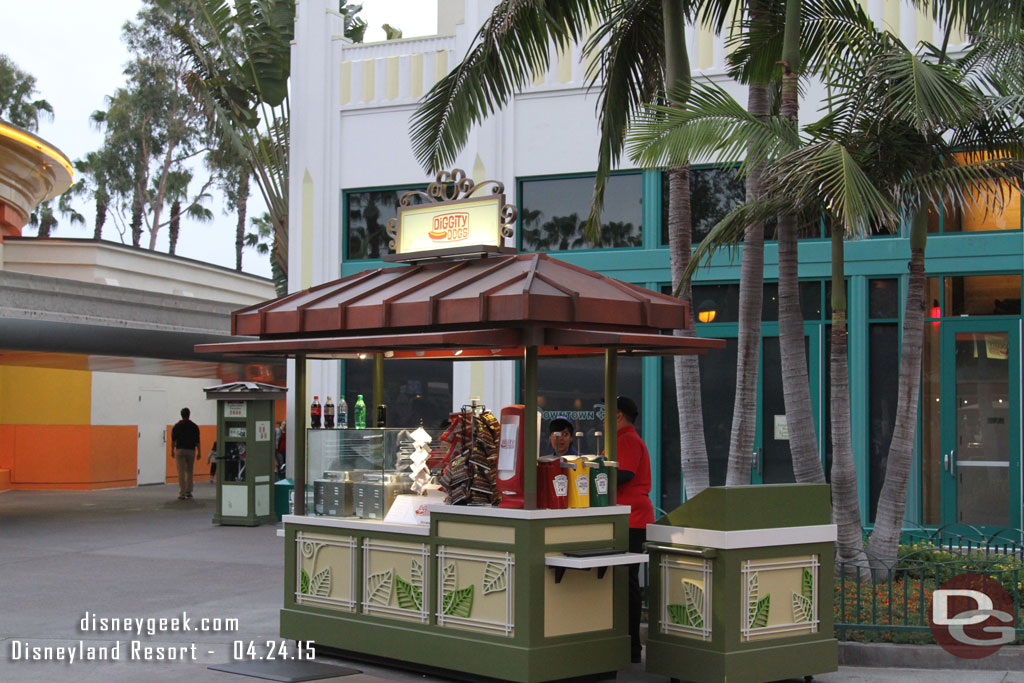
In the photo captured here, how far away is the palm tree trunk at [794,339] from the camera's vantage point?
10.3m

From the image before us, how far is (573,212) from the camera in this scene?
57.2 ft

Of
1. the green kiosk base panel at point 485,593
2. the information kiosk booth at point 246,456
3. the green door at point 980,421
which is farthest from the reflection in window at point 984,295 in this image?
the information kiosk booth at point 246,456

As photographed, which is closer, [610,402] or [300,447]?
[610,402]

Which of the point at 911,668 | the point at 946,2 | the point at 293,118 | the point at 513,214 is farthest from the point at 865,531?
the point at 293,118

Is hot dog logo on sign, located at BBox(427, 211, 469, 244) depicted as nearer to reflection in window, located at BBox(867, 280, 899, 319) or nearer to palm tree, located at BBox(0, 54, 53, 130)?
reflection in window, located at BBox(867, 280, 899, 319)

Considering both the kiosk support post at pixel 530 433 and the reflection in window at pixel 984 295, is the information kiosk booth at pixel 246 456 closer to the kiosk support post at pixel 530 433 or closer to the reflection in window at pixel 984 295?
the reflection in window at pixel 984 295

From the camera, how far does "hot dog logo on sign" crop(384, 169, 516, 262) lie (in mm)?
8914

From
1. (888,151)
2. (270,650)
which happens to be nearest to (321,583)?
(270,650)

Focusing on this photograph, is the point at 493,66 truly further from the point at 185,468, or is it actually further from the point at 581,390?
the point at 185,468

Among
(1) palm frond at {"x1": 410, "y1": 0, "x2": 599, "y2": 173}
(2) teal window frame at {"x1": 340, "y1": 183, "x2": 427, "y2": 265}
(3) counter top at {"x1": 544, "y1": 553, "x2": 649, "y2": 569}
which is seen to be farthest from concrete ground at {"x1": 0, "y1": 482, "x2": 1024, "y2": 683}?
(1) palm frond at {"x1": 410, "y1": 0, "x2": 599, "y2": 173}

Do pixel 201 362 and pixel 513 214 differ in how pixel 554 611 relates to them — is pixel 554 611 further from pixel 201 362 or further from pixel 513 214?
pixel 201 362

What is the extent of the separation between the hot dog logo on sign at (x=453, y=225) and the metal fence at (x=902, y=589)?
388 cm

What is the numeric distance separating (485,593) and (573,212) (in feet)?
33.5

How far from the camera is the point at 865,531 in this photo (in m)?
14.0
